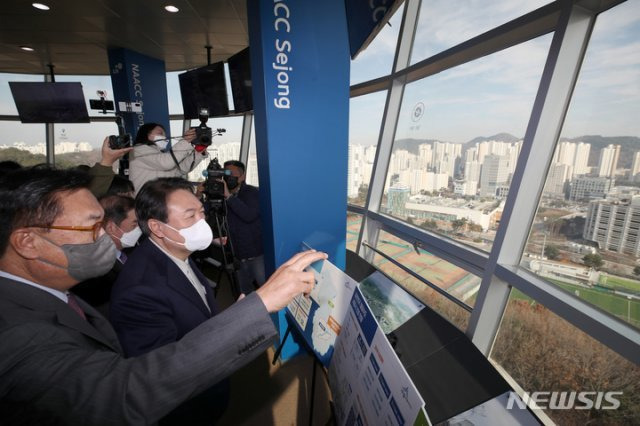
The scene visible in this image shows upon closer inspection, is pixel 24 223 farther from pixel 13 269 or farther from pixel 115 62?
pixel 115 62

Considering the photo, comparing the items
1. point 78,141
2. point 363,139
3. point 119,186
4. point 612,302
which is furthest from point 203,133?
point 78,141

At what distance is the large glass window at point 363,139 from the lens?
3.57 metres

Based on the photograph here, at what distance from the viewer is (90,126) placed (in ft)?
22.1

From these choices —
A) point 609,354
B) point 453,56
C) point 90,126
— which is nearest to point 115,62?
point 90,126

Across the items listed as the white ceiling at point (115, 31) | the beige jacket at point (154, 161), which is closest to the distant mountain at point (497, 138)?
the beige jacket at point (154, 161)

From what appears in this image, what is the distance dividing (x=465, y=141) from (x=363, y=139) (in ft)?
5.17

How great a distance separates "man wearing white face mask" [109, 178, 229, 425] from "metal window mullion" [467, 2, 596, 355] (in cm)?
174

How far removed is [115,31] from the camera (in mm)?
4543

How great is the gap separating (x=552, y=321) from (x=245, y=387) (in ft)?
7.30

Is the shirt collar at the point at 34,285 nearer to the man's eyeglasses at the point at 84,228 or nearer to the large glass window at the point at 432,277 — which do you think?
the man's eyeglasses at the point at 84,228

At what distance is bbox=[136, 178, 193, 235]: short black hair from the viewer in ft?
4.84

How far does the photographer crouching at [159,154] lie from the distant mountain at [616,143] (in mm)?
3153

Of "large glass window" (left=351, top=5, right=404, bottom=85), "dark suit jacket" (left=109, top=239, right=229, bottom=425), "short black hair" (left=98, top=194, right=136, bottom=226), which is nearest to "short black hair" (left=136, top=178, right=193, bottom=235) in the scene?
"dark suit jacket" (left=109, top=239, right=229, bottom=425)

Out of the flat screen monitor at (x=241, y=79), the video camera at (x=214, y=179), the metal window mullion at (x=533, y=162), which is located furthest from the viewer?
the flat screen monitor at (x=241, y=79)
